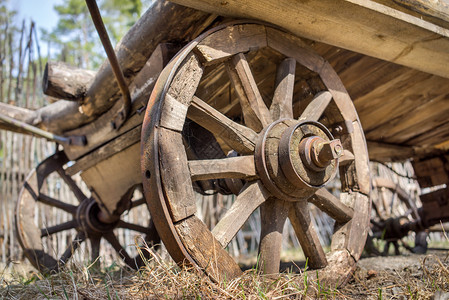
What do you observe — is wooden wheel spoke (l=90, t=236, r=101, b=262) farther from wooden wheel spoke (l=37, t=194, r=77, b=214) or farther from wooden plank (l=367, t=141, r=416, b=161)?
wooden plank (l=367, t=141, r=416, b=161)

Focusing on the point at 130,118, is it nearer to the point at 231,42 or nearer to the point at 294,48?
the point at 231,42

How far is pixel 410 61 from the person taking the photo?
2.23 meters

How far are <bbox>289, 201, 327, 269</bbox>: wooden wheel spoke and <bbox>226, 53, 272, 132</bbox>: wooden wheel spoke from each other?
1.59ft

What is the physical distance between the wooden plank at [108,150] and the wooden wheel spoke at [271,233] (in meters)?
1.02

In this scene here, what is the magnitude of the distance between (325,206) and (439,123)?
200cm

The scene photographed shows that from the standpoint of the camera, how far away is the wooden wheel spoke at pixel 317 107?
204 cm

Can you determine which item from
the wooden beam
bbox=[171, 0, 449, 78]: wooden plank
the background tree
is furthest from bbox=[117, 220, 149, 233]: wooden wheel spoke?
the background tree

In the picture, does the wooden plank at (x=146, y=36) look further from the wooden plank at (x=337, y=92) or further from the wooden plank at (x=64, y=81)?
the wooden plank at (x=337, y=92)

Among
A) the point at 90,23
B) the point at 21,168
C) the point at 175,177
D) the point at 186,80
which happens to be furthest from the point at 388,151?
the point at 90,23

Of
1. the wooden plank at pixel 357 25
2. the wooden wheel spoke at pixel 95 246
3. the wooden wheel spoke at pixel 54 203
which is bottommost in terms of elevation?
the wooden wheel spoke at pixel 95 246

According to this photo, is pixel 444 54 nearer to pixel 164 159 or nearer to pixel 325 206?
pixel 325 206

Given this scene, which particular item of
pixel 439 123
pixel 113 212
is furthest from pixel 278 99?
pixel 439 123

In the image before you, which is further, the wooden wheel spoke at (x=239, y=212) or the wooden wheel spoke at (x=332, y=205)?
the wooden wheel spoke at (x=332, y=205)

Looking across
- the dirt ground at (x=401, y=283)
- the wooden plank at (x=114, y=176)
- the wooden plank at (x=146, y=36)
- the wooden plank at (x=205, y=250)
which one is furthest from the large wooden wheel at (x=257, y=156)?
the wooden plank at (x=114, y=176)
